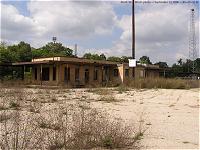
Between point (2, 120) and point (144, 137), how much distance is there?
364cm

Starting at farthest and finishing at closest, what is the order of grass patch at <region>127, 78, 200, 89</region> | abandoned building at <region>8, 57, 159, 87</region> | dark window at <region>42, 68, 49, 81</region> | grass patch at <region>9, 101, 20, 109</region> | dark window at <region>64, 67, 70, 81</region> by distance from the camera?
dark window at <region>42, 68, 49, 81</region>, dark window at <region>64, 67, 70, 81</region>, abandoned building at <region>8, 57, 159, 87</region>, grass patch at <region>127, 78, 200, 89</region>, grass patch at <region>9, 101, 20, 109</region>

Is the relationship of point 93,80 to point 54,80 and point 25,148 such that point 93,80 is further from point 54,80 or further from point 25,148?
point 25,148

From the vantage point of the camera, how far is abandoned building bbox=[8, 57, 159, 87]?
40.6 metres

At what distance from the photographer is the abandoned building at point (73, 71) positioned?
4062 cm

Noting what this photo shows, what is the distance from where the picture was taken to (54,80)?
136 ft

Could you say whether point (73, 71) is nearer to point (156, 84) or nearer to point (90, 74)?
point (90, 74)

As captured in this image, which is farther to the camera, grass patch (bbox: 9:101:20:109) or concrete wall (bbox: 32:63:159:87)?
concrete wall (bbox: 32:63:159:87)

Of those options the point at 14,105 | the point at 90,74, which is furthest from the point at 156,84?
the point at 14,105

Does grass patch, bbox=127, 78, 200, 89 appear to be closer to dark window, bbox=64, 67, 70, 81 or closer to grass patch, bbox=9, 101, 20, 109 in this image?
dark window, bbox=64, 67, 70, 81

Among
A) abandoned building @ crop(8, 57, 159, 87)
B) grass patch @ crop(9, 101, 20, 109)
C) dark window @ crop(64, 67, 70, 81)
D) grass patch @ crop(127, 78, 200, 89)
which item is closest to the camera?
grass patch @ crop(9, 101, 20, 109)

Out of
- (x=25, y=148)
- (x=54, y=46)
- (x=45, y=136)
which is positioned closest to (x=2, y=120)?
(x=45, y=136)

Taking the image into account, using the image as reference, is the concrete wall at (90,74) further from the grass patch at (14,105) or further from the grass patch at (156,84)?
the grass patch at (14,105)

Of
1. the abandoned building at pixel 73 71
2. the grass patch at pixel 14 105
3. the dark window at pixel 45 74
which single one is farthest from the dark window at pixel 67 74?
the grass patch at pixel 14 105

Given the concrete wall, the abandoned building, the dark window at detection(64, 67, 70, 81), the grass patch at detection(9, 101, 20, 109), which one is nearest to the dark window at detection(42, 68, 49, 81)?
the abandoned building
